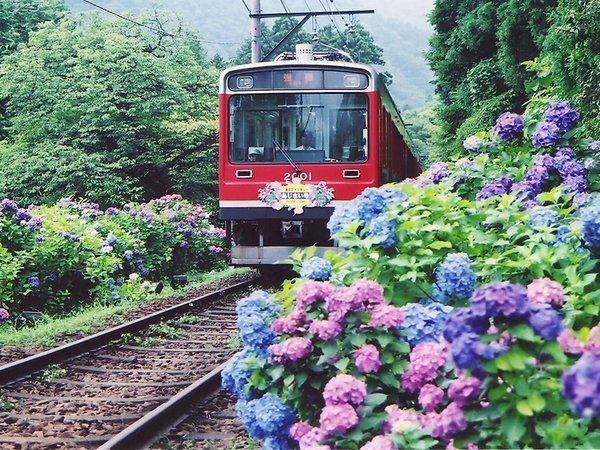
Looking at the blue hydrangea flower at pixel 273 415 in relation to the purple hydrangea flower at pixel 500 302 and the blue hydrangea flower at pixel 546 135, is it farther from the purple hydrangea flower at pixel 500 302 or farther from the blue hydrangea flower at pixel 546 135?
the blue hydrangea flower at pixel 546 135

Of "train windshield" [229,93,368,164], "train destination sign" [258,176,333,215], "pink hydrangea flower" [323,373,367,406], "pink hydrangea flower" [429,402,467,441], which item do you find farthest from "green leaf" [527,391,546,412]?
"train windshield" [229,93,368,164]

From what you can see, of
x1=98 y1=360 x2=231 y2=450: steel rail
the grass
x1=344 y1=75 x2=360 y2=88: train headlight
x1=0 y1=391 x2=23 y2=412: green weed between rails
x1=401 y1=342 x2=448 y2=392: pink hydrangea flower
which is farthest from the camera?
x1=344 y1=75 x2=360 y2=88: train headlight

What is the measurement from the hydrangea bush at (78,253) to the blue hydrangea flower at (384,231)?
20.0 feet

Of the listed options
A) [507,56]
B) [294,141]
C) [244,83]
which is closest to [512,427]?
[294,141]

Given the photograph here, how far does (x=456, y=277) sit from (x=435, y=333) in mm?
272

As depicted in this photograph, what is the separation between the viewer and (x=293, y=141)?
11.5 meters

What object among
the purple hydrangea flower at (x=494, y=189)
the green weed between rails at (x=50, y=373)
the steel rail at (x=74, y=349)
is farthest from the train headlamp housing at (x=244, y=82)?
the purple hydrangea flower at (x=494, y=189)

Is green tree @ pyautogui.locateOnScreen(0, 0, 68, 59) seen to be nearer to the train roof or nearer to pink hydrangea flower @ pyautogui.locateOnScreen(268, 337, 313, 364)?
the train roof

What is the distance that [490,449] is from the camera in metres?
2.41

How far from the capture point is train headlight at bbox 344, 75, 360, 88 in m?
11.2

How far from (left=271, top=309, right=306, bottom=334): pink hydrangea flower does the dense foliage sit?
3.21m

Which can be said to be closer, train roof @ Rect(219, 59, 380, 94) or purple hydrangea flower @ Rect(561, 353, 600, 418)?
purple hydrangea flower @ Rect(561, 353, 600, 418)

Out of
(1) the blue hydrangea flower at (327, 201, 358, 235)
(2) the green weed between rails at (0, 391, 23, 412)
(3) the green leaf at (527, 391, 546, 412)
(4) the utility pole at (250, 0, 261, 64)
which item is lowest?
(2) the green weed between rails at (0, 391, 23, 412)

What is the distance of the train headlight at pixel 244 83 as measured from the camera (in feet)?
37.8
